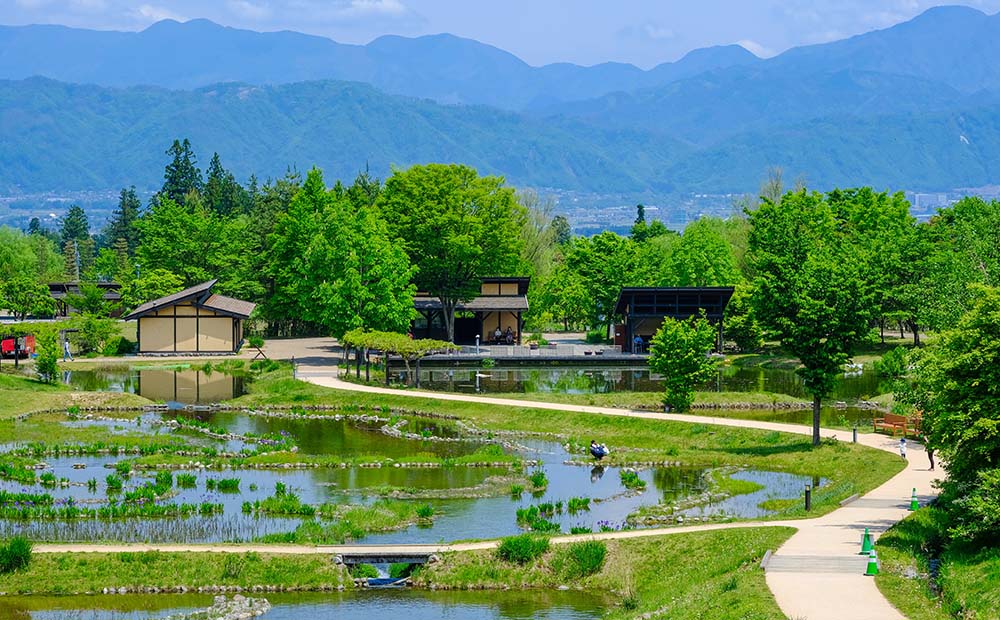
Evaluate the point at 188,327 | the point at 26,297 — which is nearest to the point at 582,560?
the point at 188,327

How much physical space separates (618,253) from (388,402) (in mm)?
36863

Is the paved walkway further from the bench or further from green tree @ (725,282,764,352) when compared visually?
green tree @ (725,282,764,352)

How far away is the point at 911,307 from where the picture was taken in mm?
77625

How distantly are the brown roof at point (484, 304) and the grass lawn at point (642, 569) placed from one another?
54.5 meters

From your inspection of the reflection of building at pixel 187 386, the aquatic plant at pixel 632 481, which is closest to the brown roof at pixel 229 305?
the reflection of building at pixel 187 386

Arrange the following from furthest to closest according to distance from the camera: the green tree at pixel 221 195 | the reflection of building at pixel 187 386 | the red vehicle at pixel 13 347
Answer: the green tree at pixel 221 195 → the red vehicle at pixel 13 347 → the reflection of building at pixel 187 386

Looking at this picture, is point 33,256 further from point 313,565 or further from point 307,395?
point 313,565

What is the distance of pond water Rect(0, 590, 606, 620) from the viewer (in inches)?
1172

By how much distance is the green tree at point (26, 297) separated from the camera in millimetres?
98812

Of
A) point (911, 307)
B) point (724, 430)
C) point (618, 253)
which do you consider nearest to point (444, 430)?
point (724, 430)

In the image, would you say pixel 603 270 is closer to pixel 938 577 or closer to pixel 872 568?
pixel 872 568

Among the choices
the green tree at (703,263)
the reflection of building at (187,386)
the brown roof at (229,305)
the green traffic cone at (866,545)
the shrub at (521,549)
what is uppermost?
the green tree at (703,263)

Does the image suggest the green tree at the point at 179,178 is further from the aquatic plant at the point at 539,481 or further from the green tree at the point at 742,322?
the aquatic plant at the point at 539,481

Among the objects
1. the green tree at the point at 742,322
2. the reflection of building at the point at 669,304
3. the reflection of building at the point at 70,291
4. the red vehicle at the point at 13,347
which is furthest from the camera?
the reflection of building at the point at 70,291
